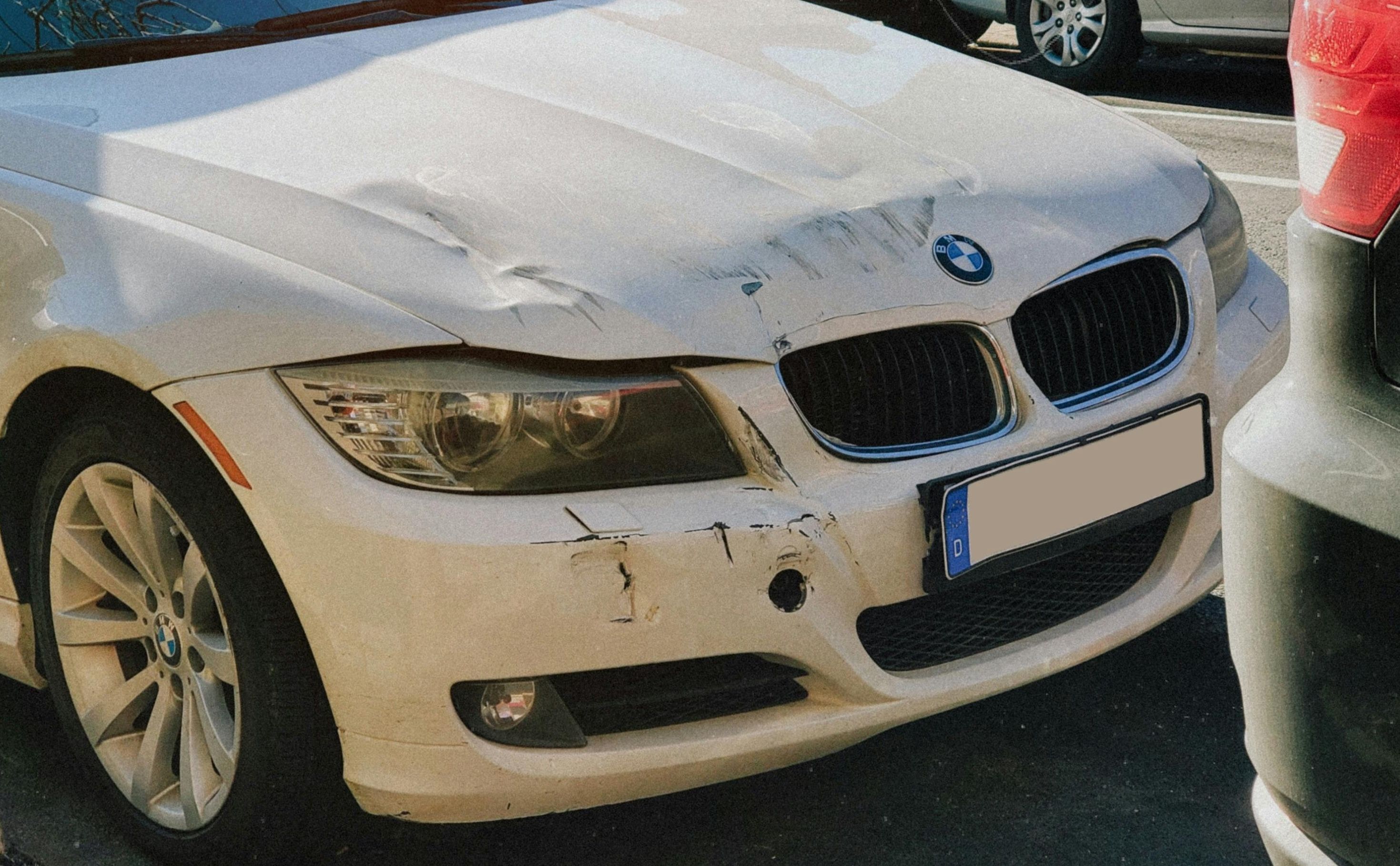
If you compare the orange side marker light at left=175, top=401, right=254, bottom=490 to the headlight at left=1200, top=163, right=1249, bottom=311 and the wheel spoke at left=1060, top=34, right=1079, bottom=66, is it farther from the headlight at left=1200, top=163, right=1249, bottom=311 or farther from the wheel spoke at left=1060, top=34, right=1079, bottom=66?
the wheel spoke at left=1060, top=34, right=1079, bottom=66

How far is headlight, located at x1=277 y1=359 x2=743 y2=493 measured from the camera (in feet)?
6.94

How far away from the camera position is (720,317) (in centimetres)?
222

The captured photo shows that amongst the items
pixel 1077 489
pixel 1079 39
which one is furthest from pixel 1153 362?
pixel 1079 39

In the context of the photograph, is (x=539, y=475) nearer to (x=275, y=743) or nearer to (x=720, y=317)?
(x=720, y=317)

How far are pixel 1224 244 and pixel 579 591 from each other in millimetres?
1386

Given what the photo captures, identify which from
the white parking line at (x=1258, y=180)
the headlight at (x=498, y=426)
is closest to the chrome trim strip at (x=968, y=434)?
the headlight at (x=498, y=426)

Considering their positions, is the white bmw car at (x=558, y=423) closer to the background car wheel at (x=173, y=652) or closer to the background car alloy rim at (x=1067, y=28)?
the background car wheel at (x=173, y=652)

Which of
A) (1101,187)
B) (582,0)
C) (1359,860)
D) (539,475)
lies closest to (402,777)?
(539,475)

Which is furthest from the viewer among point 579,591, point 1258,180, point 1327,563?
point 1258,180

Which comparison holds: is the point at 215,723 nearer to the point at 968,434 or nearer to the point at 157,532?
the point at 157,532

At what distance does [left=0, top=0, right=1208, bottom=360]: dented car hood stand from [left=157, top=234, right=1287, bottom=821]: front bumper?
0.15 metres

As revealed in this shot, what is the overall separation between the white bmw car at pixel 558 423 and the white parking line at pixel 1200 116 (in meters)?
5.27

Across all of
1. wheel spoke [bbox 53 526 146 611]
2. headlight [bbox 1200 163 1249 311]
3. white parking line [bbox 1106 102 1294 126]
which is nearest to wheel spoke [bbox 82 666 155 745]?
wheel spoke [bbox 53 526 146 611]

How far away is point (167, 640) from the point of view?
8.18 feet
